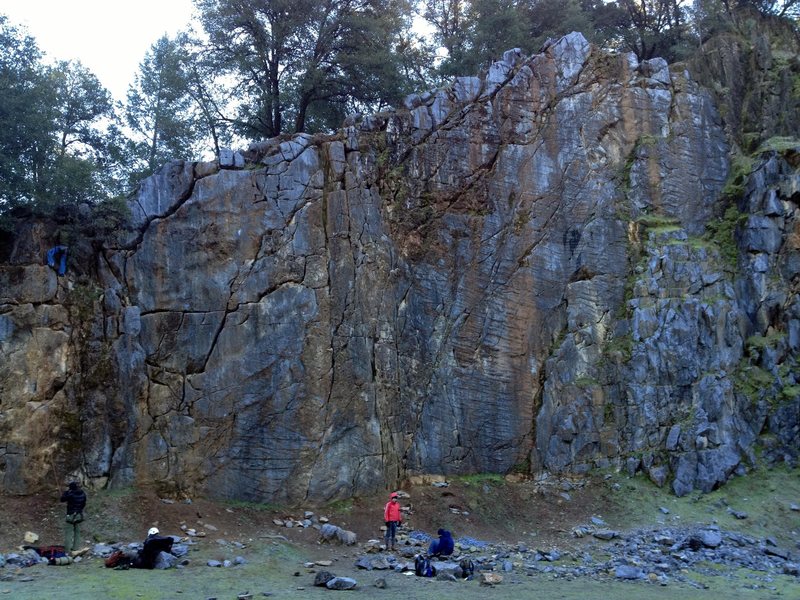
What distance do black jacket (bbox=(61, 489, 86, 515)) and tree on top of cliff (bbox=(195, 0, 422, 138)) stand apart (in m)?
15.6

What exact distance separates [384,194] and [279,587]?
1268cm

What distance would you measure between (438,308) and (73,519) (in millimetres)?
11357

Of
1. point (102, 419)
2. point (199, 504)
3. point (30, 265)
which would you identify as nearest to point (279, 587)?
point (199, 504)

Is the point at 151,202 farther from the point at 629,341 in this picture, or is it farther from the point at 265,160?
the point at 629,341

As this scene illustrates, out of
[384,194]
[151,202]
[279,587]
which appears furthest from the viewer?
[384,194]

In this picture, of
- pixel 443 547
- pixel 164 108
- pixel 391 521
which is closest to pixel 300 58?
pixel 164 108

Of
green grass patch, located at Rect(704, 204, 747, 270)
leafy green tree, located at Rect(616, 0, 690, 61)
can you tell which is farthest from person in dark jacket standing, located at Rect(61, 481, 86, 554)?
leafy green tree, located at Rect(616, 0, 690, 61)

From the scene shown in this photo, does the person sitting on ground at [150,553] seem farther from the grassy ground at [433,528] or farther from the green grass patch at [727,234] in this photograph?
the green grass patch at [727,234]

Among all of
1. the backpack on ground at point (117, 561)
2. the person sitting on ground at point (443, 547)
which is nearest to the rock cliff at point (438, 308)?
the person sitting on ground at point (443, 547)

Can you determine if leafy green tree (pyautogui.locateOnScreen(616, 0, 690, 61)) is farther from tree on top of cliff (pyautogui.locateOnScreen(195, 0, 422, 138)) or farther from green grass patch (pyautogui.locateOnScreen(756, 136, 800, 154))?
tree on top of cliff (pyautogui.locateOnScreen(195, 0, 422, 138))

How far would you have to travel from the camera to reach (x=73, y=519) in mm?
17062

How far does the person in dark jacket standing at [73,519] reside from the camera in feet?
55.9

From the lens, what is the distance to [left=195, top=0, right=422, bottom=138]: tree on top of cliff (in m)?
28.2

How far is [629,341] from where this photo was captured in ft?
75.9
